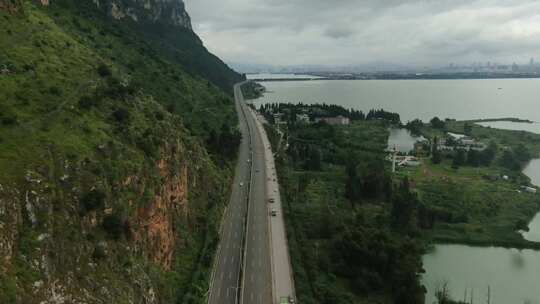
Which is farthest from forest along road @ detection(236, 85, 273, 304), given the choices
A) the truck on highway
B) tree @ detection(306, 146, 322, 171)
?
tree @ detection(306, 146, 322, 171)

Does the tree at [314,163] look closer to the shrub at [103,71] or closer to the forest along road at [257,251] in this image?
the forest along road at [257,251]

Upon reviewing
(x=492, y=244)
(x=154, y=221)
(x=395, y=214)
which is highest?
(x=154, y=221)

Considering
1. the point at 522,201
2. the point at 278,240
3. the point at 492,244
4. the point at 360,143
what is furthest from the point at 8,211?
the point at 360,143

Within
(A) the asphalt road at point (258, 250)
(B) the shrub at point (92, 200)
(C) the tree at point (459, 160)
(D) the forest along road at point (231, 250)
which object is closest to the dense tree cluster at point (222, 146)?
→ (D) the forest along road at point (231, 250)

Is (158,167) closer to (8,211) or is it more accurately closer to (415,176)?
(8,211)

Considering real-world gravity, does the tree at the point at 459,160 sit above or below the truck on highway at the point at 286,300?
above

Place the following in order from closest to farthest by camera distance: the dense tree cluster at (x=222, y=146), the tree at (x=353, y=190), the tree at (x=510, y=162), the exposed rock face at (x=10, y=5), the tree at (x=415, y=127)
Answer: the exposed rock face at (x=10, y=5)
the tree at (x=353, y=190)
the dense tree cluster at (x=222, y=146)
the tree at (x=510, y=162)
the tree at (x=415, y=127)
